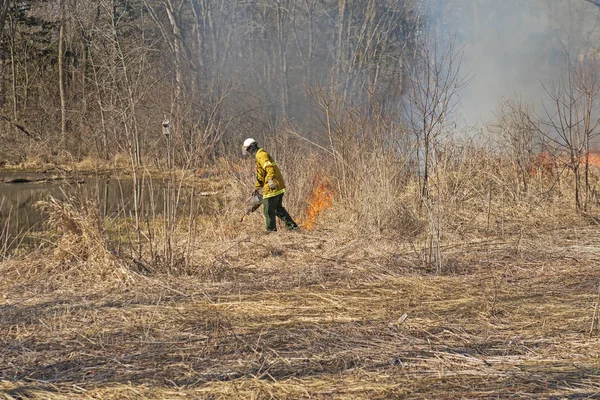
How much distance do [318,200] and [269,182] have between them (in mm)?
2183

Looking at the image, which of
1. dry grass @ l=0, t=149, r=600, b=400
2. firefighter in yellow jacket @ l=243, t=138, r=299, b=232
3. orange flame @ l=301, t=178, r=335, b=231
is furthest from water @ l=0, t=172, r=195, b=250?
dry grass @ l=0, t=149, r=600, b=400

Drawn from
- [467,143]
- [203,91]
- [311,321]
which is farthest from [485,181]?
[203,91]

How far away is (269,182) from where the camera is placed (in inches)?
404

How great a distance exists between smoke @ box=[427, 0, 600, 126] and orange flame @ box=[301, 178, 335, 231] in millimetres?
10936

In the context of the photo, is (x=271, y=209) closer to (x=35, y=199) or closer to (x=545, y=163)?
(x=545, y=163)

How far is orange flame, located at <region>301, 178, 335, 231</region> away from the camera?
11773 mm

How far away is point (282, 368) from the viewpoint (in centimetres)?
394

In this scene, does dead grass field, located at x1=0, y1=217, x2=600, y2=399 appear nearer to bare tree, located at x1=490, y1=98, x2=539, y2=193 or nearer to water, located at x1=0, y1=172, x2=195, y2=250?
water, located at x1=0, y1=172, x2=195, y2=250

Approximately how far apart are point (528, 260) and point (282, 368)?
391 cm

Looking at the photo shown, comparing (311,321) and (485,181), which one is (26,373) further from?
(485,181)

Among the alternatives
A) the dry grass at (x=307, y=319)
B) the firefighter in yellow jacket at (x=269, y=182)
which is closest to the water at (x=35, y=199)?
the firefighter in yellow jacket at (x=269, y=182)

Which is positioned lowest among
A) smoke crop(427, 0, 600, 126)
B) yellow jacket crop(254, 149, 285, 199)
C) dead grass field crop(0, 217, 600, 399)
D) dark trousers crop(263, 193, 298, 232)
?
dead grass field crop(0, 217, 600, 399)

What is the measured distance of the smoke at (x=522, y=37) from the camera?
21.9 metres

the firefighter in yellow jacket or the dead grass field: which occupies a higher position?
the firefighter in yellow jacket
